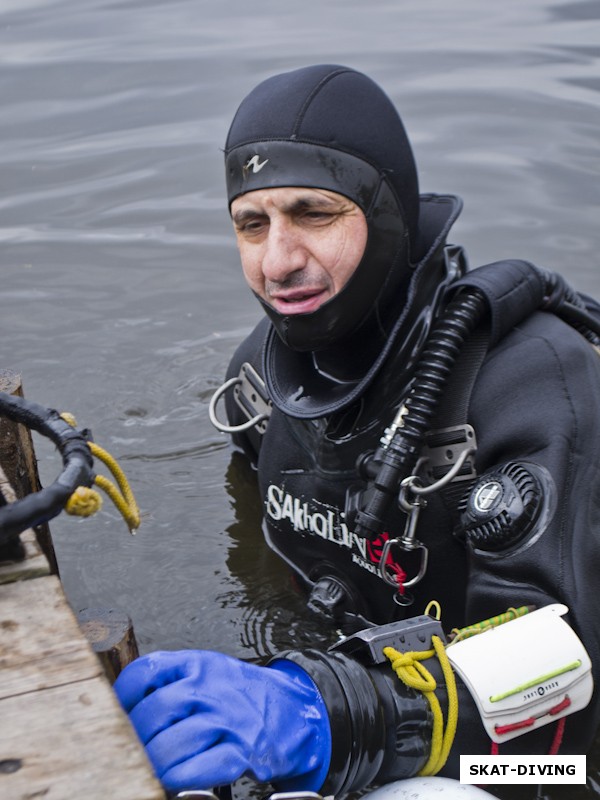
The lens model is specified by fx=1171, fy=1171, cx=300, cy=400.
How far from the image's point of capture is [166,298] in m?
5.78

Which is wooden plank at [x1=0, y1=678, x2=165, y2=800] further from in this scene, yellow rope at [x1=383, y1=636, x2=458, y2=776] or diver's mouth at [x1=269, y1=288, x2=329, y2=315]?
diver's mouth at [x1=269, y1=288, x2=329, y2=315]

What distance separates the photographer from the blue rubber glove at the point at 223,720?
2.01 m

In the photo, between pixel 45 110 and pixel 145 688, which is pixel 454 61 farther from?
pixel 145 688

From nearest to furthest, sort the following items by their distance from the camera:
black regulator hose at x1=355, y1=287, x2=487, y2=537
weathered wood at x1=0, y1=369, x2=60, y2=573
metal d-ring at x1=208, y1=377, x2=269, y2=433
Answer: black regulator hose at x1=355, y1=287, x2=487, y2=537 < weathered wood at x1=0, y1=369, x2=60, y2=573 < metal d-ring at x1=208, y1=377, x2=269, y2=433

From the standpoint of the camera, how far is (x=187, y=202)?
670 centimetres

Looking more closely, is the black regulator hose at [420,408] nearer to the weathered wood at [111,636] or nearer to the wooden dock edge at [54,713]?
the weathered wood at [111,636]

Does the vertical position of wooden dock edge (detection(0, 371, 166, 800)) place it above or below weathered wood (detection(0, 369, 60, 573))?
above

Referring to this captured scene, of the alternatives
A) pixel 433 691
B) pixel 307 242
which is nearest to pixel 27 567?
pixel 433 691

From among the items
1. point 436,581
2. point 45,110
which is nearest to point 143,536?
point 436,581

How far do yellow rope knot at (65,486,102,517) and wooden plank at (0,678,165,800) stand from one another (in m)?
0.45

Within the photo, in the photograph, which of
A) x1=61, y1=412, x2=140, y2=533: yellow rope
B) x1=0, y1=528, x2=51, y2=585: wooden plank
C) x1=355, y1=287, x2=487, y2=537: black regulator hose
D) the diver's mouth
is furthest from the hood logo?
x1=0, y1=528, x2=51, y2=585: wooden plank

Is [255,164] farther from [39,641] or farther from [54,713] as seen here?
[54,713]

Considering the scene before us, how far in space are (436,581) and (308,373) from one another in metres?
0.64

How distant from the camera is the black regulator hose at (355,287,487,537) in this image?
268cm
